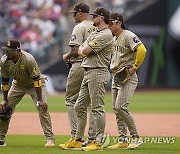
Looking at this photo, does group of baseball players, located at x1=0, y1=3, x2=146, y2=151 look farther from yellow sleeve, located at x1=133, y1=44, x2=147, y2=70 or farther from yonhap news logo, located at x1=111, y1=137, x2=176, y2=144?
yonhap news logo, located at x1=111, y1=137, x2=176, y2=144

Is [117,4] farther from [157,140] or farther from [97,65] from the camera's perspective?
[97,65]

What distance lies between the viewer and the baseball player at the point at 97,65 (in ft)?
30.7

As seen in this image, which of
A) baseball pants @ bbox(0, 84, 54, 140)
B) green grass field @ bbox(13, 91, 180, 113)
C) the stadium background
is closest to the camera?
baseball pants @ bbox(0, 84, 54, 140)

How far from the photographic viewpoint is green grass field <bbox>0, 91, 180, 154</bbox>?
9.34m

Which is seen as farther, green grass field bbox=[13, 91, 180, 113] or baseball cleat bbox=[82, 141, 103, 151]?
green grass field bbox=[13, 91, 180, 113]

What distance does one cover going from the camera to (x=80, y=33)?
995 centimetres

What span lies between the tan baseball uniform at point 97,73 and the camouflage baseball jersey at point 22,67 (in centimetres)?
84

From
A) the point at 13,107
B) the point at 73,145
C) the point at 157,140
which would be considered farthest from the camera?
the point at 157,140

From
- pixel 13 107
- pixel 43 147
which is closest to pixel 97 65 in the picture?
pixel 43 147

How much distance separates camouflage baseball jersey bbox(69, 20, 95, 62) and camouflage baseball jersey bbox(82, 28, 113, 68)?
1.33 feet

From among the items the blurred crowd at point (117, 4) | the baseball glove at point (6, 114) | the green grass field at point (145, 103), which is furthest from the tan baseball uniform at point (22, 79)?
the blurred crowd at point (117, 4)

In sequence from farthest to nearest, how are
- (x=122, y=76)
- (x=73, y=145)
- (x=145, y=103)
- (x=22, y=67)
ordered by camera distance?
1. (x=145, y=103)
2. (x=122, y=76)
3. (x=22, y=67)
4. (x=73, y=145)

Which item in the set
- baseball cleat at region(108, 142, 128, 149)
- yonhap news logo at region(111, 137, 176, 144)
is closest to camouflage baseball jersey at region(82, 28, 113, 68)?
baseball cleat at region(108, 142, 128, 149)

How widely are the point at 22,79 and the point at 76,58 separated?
0.93 metres
